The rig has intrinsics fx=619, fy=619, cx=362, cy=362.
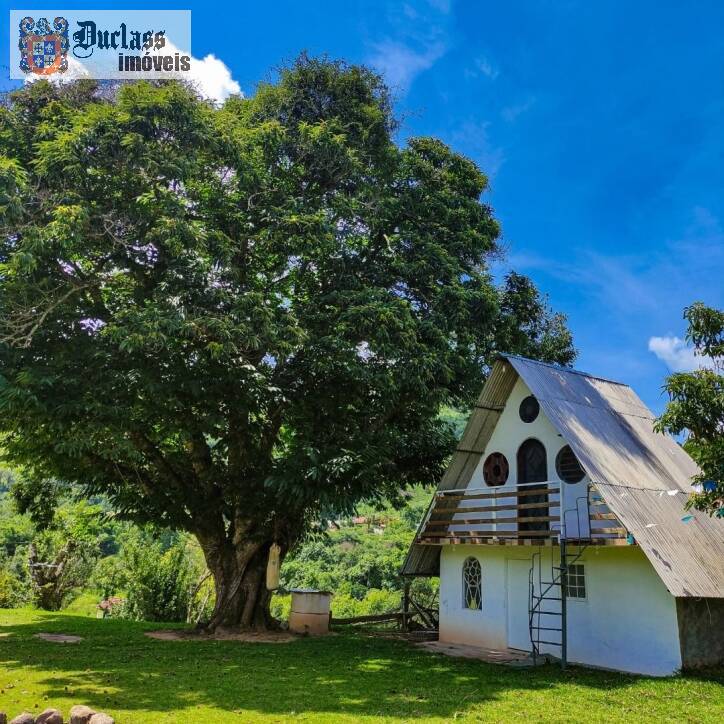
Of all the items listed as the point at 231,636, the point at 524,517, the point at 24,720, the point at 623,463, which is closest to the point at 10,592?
the point at 231,636

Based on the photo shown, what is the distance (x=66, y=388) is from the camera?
13.2 m

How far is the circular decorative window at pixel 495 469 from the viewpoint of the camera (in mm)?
16438

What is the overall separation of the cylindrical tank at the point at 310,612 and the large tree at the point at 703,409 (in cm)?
1073

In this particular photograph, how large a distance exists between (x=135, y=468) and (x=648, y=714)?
12.9m

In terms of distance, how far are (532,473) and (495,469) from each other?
45.4 inches

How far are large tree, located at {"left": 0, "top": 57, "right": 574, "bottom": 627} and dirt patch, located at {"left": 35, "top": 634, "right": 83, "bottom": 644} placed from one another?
11.2ft

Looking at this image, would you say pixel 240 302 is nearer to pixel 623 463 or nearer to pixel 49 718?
pixel 49 718

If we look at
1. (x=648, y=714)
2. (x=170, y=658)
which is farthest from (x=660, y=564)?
(x=170, y=658)

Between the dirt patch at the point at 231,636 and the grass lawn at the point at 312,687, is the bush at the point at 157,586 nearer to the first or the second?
the dirt patch at the point at 231,636

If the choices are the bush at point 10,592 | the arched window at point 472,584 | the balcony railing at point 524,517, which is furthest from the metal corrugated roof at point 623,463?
the bush at point 10,592

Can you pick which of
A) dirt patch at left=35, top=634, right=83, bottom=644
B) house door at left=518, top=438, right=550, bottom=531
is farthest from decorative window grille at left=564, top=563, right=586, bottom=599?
dirt patch at left=35, top=634, right=83, bottom=644

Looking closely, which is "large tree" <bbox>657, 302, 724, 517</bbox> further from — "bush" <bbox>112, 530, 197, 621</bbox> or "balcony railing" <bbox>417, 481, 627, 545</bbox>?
"bush" <bbox>112, 530, 197, 621</bbox>

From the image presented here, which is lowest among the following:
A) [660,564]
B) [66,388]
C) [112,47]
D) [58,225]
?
[660,564]

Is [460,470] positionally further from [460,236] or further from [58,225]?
[58,225]
